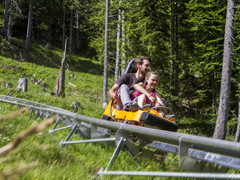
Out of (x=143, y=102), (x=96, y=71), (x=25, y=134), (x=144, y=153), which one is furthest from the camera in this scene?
(x=96, y=71)

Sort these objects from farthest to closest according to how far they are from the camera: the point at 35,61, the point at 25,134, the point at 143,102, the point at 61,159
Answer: the point at 35,61, the point at 143,102, the point at 61,159, the point at 25,134

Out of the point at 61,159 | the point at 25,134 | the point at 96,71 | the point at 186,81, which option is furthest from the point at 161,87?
the point at 96,71

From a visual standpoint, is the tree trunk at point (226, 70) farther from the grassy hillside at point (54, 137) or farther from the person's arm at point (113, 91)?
the person's arm at point (113, 91)

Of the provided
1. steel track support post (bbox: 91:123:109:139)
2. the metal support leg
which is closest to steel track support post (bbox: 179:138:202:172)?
the metal support leg

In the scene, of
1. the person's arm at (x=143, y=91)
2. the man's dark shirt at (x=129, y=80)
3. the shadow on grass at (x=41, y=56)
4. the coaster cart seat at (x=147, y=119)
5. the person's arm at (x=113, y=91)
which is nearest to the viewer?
the coaster cart seat at (x=147, y=119)

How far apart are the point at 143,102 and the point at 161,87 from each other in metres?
9.56

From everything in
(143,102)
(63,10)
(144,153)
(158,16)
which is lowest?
(144,153)

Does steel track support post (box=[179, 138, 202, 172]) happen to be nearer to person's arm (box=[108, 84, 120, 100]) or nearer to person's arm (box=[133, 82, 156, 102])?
person's arm (box=[133, 82, 156, 102])

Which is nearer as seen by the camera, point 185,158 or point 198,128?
point 185,158

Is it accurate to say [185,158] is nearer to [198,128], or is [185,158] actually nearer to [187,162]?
[187,162]

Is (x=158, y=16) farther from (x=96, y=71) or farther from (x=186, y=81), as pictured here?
(x=96, y=71)

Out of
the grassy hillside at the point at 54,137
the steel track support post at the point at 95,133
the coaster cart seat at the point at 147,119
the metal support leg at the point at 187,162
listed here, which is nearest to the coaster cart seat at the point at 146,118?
the coaster cart seat at the point at 147,119

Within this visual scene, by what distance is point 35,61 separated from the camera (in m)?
30.1

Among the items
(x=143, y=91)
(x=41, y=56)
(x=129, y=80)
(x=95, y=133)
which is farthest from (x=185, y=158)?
(x=41, y=56)
